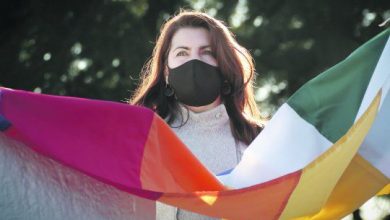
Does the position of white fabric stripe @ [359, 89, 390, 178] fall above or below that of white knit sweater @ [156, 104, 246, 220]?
above

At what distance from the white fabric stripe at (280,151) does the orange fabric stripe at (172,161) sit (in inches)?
6.5

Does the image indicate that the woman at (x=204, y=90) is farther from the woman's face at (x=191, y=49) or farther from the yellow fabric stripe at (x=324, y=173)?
the yellow fabric stripe at (x=324, y=173)

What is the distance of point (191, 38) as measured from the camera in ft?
Result: 12.4

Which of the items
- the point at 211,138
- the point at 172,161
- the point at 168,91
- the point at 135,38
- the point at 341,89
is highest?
the point at 341,89

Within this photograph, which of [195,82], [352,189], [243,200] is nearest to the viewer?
[243,200]

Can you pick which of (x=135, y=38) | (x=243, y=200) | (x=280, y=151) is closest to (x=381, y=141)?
(x=280, y=151)

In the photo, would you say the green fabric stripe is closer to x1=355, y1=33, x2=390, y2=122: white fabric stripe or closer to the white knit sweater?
x1=355, y1=33, x2=390, y2=122: white fabric stripe

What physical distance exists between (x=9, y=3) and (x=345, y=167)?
6.34 meters

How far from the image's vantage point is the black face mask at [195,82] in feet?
12.2

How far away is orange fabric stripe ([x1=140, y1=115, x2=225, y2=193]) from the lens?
3.18 meters

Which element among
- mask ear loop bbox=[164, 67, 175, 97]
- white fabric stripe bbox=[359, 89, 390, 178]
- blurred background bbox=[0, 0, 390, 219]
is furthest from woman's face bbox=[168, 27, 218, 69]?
blurred background bbox=[0, 0, 390, 219]

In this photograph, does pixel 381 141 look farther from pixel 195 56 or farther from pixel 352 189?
pixel 195 56

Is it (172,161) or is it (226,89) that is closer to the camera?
(172,161)

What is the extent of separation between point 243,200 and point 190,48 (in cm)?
90
